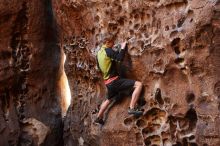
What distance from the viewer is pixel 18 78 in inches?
327

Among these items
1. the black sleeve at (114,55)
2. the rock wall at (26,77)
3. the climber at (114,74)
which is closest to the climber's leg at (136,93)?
the climber at (114,74)

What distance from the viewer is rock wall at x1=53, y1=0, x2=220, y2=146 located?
5.31 meters

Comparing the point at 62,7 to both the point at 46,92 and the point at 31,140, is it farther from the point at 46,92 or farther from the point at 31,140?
the point at 31,140

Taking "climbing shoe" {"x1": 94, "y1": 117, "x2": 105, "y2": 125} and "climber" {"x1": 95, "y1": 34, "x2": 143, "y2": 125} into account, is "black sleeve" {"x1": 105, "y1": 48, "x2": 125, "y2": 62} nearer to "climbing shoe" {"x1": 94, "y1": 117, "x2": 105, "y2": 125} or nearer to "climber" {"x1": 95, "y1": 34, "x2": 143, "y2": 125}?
"climber" {"x1": 95, "y1": 34, "x2": 143, "y2": 125}

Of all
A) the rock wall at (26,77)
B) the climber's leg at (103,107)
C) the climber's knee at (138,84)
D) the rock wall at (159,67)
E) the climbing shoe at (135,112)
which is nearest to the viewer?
the rock wall at (159,67)

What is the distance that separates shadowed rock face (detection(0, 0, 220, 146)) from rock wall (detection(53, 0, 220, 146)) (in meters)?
0.01

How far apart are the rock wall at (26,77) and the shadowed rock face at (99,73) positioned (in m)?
0.02

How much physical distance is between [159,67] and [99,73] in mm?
1432

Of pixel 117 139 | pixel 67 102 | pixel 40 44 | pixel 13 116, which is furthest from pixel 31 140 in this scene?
pixel 117 139

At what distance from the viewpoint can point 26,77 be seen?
8352 mm

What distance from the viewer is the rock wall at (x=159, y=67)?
5.31 metres

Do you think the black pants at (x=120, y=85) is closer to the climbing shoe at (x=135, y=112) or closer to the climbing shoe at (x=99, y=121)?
the climbing shoe at (x=135, y=112)

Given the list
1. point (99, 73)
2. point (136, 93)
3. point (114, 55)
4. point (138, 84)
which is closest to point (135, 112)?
point (136, 93)

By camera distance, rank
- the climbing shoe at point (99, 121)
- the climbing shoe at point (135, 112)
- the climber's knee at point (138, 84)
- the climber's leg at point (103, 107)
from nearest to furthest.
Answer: the climbing shoe at point (135, 112) → the climber's knee at point (138, 84) → the climber's leg at point (103, 107) → the climbing shoe at point (99, 121)
